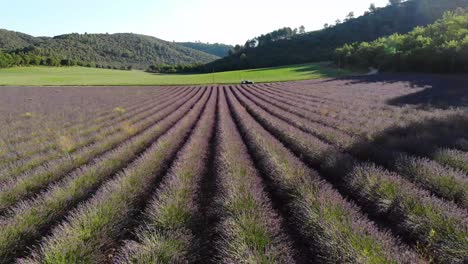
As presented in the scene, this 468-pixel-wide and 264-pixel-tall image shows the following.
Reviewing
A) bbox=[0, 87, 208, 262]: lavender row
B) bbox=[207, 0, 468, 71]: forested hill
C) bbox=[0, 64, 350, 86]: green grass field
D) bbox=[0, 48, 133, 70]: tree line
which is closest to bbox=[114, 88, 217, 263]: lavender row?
bbox=[0, 87, 208, 262]: lavender row

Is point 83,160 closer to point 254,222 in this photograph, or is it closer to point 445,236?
point 254,222

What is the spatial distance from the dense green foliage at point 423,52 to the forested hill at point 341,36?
110 ft

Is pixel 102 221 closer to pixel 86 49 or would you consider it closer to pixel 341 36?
pixel 341 36

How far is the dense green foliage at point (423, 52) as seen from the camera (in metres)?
38.1

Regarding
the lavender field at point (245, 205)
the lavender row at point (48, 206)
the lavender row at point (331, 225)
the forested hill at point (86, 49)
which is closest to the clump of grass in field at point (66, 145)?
the lavender field at point (245, 205)

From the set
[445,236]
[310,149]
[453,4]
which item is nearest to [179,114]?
[310,149]

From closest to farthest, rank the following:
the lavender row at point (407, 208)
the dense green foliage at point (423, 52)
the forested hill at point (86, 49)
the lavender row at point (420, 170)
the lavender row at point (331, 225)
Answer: the lavender row at point (331, 225)
the lavender row at point (407, 208)
the lavender row at point (420, 170)
the dense green foliage at point (423, 52)
the forested hill at point (86, 49)

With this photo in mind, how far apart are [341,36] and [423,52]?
263 feet

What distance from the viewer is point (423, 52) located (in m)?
45.1

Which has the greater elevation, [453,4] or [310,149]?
[453,4]

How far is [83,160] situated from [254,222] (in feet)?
19.2

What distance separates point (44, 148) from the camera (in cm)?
947

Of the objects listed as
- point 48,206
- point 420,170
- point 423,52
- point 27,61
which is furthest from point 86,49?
point 420,170

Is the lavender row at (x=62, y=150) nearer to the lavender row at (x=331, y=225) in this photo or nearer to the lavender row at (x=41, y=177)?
the lavender row at (x=41, y=177)
